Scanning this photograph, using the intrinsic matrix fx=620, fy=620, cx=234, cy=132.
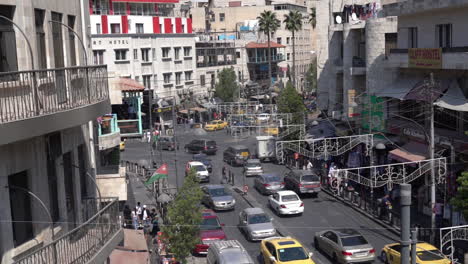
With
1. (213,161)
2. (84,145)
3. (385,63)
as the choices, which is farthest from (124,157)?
(84,145)

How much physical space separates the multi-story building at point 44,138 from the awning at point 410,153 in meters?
23.3

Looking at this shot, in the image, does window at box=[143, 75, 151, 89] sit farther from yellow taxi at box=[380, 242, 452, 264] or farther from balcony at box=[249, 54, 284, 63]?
yellow taxi at box=[380, 242, 452, 264]

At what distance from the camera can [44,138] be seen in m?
11.0

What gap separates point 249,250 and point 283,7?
9326cm

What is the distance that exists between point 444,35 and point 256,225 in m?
14.6

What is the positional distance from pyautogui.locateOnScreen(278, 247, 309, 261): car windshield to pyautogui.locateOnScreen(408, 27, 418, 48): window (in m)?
17.8

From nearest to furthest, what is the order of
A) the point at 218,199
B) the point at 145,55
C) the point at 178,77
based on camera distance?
the point at 218,199 < the point at 145,55 < the point at 178,77

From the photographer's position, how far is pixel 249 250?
95.9 feet

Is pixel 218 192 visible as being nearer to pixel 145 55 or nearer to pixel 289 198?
pixel 289 198

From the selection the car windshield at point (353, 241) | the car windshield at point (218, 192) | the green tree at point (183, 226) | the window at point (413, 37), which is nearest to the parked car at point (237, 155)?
the car windshield at point (218, 192)

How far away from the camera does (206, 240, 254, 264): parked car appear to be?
2366cm

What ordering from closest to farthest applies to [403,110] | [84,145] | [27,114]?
[27,114]
[84,145]
[403,110]

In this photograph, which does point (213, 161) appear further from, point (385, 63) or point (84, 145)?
point (84, 145)

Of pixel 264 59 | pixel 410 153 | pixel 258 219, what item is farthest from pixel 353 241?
pixel 264 59
